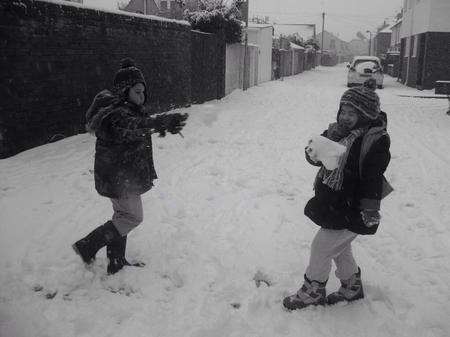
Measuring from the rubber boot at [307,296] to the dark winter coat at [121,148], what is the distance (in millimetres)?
1350

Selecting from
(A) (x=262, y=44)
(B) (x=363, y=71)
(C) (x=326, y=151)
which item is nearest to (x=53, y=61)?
(C) (x=326, y=151)

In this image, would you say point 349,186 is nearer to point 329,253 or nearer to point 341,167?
point 341,167

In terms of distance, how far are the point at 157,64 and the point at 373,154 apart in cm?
883

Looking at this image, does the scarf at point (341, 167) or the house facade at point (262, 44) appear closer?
the scarf at point (341, 167)

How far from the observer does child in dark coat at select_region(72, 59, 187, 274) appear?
318 centimetres

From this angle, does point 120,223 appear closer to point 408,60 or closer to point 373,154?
point 373,154

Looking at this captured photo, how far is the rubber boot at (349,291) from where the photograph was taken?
10.8 ft

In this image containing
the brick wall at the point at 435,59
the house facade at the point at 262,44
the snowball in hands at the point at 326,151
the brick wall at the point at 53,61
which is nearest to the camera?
the snowball in hands at the point at 326,151

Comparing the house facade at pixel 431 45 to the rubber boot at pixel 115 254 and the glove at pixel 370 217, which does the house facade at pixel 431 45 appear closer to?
the glove at pixel 370 217

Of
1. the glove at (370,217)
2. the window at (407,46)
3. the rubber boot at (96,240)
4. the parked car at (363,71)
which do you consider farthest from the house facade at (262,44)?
the glove at (370,217)

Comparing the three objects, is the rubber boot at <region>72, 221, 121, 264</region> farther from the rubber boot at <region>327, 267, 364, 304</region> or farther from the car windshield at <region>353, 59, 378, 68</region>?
the car windshield at <region>353, 59, 378, 68</region>

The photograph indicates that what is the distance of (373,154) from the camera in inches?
111

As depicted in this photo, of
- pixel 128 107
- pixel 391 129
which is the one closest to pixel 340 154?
pixel 128 107

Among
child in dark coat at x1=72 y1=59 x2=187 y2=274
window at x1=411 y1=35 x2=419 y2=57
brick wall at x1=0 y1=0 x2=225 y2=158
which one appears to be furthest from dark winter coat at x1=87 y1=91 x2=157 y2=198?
window at x1=411 y1=35 x2=419 y2=57
